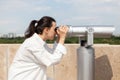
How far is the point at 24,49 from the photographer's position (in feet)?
10.9

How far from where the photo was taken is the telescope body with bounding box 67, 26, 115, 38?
3.79 m

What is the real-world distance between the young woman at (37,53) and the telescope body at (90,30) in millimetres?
335

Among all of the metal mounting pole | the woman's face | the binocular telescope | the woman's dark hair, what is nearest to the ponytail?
the woman's dark hair

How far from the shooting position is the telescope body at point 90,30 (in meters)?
3.79

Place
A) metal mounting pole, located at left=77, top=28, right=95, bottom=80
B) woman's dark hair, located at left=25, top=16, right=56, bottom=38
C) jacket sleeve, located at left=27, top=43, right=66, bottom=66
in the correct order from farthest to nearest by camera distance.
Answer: metal mounting pole, located at left=77, top=28, right=95, bottom=80, woman's dark hair, located at left=25, top=16, right=56, bottom=38, jacket sleeve, located at left=27, top=43, right=66, bottom=66

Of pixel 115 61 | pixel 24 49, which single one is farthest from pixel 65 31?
pixel 115 61

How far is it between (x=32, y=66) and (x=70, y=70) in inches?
51.0

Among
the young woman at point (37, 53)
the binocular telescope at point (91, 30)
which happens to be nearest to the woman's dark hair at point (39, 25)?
the young woman at point (37, 53)

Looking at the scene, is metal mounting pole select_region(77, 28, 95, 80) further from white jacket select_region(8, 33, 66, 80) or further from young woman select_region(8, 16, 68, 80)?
white jacket select_region(8, 33, 66, 80)

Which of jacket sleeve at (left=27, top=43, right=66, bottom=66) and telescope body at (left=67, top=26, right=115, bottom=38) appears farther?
telescope body at (left=67, top=26, right=115, bottom=38)

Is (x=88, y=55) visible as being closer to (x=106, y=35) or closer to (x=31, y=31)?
(x=106, y=35)

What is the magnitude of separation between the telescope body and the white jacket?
426 mm

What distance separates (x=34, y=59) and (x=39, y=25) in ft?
1.04

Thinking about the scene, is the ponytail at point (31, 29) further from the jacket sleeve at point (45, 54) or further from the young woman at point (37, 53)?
the jacket sleeve at point (45, 54)
